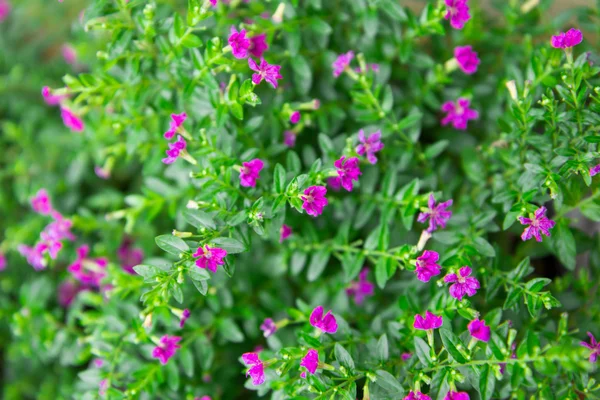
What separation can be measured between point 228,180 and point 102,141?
87 centimetres

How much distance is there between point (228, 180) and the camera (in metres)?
1.58

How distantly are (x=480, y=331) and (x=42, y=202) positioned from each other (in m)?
1.75

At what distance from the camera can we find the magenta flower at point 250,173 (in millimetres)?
1557

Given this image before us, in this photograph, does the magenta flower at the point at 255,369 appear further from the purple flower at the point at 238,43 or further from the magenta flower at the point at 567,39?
the magenta flower at the point at 567,39

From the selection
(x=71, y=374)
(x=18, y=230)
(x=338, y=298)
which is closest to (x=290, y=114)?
(x=338, y=298)

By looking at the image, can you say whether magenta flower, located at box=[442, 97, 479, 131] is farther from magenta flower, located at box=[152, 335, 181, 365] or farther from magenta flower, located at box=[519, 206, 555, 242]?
magenta flower, located at box=[152, 335, 181, 365]

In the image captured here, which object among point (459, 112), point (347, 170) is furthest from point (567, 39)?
point (347, 170)

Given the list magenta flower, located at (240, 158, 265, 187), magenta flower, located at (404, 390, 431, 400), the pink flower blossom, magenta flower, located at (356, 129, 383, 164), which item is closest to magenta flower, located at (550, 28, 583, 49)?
magenta flower, located at (356, 129, 383, 164)

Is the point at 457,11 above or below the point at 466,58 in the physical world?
above

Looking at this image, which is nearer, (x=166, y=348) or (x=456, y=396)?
(x=456, y=396)

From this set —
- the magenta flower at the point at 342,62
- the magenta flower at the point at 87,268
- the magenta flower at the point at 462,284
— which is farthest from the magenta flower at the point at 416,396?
the magenta flower at the point at 87,268

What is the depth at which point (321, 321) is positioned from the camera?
1.46 metres

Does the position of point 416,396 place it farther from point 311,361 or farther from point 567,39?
point 567,39

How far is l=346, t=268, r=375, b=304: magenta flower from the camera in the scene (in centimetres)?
190
